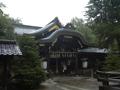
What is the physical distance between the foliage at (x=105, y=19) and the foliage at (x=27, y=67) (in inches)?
163

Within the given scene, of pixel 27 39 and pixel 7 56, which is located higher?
pixel 27 39

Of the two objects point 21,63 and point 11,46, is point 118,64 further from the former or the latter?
point 11,46

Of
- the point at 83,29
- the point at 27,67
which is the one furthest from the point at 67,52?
the point at 83,29

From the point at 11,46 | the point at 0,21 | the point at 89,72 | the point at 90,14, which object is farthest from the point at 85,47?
the point at 11,46

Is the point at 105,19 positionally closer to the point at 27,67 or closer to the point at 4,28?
the point at 27,67

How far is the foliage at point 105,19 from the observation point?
10641mm

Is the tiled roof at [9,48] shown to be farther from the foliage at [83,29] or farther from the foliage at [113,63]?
the foliage at [83,29]

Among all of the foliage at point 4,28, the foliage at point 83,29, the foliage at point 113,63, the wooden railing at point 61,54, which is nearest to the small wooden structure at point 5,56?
the foliage at point 4,28

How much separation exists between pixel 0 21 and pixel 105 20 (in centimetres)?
639

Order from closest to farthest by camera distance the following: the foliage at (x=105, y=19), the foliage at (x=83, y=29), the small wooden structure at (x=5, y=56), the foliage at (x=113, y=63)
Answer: the small wooden structure at (x=5, y=56)
the foliage at (x=105, y=19)
the foliage at (x=113, y=63)
the foliage at (x=83, y=29)

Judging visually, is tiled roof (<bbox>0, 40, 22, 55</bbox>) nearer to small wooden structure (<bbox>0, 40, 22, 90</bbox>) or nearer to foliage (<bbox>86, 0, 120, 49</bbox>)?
small wooden structure (<bbox>0, 40, 22, 90</bbox>)

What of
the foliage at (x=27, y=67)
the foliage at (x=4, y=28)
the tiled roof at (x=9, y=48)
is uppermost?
the foliage at (x=4, y=28)

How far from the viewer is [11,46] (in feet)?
31.8

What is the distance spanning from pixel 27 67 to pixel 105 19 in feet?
18.0
